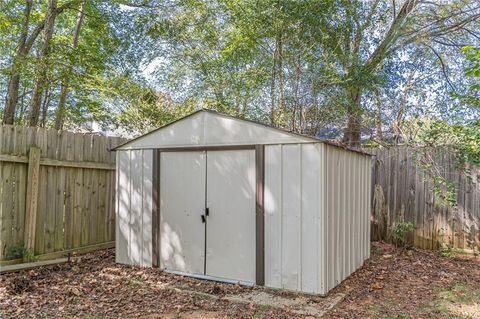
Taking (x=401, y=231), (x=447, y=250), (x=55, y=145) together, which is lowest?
(x=447, y=250)

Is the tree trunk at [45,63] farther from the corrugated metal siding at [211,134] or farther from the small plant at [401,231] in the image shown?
the small plant at [401,231]

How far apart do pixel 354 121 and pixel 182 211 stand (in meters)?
4.79

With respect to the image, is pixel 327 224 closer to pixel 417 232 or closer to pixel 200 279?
pixel 200 279

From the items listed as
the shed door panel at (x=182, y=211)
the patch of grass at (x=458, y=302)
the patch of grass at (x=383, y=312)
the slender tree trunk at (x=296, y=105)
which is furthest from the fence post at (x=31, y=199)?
the patch of grass at (x=458, y=302)

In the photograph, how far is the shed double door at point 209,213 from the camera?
507 cm

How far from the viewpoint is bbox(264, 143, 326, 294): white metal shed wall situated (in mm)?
4535

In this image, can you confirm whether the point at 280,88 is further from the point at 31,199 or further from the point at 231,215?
the point at 31,199

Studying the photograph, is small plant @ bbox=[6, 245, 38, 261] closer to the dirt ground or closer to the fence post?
the fence post

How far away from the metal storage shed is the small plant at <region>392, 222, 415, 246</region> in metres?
0.92

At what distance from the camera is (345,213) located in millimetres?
5336

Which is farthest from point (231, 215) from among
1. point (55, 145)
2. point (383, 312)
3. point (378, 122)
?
point (378, 122)

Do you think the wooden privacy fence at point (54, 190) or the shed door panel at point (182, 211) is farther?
the shed door panel at point (182, 211)

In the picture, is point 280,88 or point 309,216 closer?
point 309,216

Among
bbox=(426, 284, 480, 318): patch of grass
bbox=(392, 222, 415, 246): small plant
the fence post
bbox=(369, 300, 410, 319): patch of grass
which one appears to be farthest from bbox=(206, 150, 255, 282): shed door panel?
bbox=(392, 222, 415, 246): small plant
